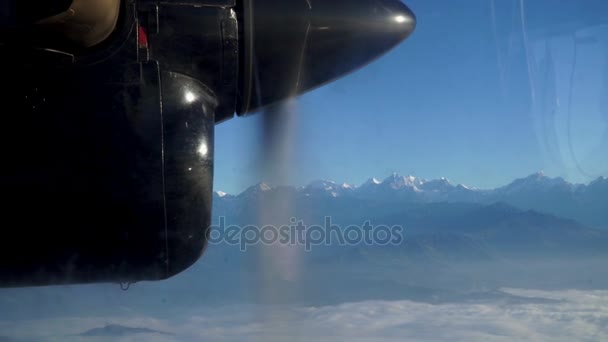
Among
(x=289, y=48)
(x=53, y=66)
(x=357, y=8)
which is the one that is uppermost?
(x=357, y=8)

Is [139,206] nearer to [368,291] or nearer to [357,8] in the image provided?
[357,8]

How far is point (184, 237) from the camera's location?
2.59 meters

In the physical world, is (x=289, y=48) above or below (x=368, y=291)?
above

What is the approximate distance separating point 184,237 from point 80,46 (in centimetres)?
102

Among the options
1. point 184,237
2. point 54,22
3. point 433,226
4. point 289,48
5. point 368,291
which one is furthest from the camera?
point 433,226

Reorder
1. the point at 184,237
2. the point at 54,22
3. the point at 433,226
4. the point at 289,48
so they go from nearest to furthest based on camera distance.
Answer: the point at 54,22 → the point at 184,237 → the point at 289,48 → the point at 433,226

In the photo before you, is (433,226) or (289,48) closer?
(289,48)

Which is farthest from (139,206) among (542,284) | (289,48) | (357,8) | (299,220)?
(542,284)

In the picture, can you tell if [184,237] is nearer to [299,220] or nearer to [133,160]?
[133,160]

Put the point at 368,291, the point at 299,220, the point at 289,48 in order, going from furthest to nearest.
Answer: the point at 368,291, the point at 299,220, the point at 289,48

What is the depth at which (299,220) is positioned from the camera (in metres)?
4.49

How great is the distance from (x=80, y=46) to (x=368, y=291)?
1430 centimetres

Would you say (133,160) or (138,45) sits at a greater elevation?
(138,45)

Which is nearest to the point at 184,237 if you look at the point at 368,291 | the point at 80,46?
the point at 80,46
